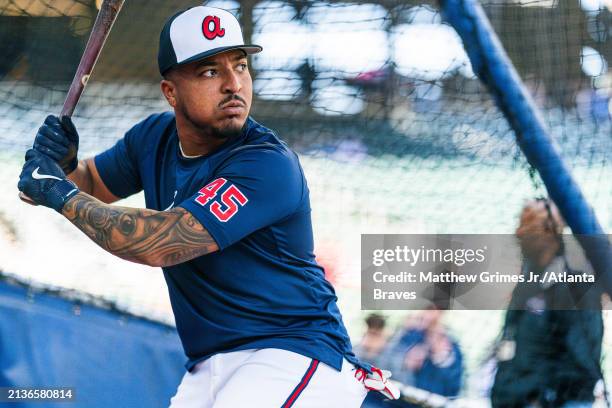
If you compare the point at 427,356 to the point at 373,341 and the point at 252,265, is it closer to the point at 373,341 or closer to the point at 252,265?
the point at 373,341

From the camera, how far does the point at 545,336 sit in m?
3.36

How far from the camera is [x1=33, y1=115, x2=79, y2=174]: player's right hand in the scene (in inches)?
91.5

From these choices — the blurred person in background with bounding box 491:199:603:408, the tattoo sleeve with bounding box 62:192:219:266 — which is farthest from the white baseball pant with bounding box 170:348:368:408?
the blurred person in background with bounding box 491:199:603:408

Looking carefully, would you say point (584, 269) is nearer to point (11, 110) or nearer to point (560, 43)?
point (560, 43)

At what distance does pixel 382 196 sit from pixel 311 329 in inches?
49.0

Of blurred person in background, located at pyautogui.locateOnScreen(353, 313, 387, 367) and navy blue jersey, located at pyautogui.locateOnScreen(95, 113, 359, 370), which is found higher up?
navy blue jersey, located at pyautogui.locateOnScreen(95, 113, 359, 370)

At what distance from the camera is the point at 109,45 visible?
3496mm

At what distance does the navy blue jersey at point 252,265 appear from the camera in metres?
2.08

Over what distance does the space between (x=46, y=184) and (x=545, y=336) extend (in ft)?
6.56

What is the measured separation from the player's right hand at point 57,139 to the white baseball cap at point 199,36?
33 cm

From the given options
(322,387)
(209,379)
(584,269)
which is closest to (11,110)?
(209,379)

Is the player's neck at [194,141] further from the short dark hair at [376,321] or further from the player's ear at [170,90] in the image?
the short dark hair at [376,321]

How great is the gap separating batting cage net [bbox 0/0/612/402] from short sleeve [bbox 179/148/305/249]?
1.23m

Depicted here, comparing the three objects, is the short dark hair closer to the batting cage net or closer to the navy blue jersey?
the batting cage net
